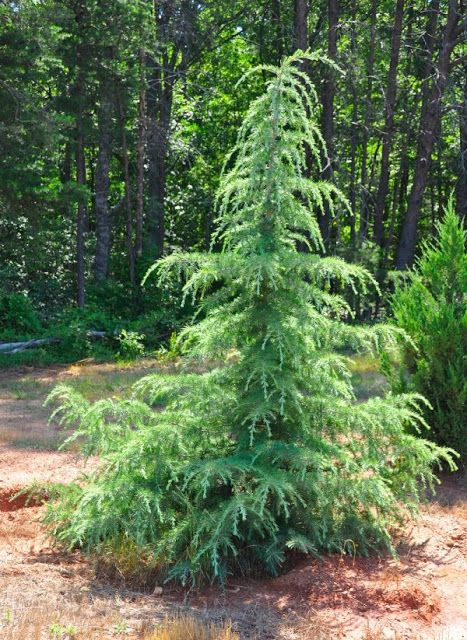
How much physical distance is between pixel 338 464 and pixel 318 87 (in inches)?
739

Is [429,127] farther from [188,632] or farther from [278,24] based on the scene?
[188,632]

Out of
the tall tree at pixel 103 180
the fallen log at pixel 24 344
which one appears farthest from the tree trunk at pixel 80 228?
the fallen log at pixel 24 344

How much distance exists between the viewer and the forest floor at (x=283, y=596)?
4.19 m

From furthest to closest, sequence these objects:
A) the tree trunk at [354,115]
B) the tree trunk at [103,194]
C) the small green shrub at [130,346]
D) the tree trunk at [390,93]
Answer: the tree trunk at [390,93] < the tree trunk at [103,194] < the tree trunk at [354,115] < the small green shrub at [130,346]

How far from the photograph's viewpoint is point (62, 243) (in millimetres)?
21266

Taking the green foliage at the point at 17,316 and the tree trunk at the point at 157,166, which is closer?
the green foliage at the point at 17,316

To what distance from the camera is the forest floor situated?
4.19 m

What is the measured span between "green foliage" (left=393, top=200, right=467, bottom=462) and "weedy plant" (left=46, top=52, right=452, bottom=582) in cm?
151

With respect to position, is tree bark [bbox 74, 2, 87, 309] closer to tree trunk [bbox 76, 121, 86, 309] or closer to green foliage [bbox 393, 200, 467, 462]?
tree trunk [bbox 76, 121, 86, 309]

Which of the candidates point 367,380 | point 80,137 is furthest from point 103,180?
point 367,380

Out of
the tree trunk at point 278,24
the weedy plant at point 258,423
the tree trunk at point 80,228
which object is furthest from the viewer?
the tree trunk at point 278,24

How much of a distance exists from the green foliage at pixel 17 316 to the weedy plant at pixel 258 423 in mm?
11703

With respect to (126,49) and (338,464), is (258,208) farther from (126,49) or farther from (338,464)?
(126,49)

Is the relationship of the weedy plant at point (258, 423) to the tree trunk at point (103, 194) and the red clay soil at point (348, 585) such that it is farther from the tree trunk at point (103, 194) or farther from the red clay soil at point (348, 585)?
the tree trunk at point (103, 194)
